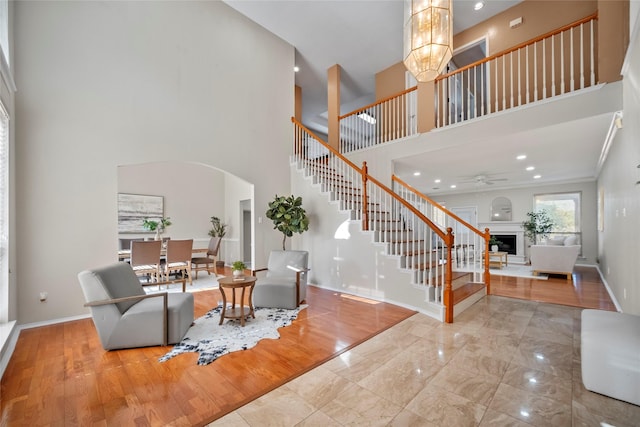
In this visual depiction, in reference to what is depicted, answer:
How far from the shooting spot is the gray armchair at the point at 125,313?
2.65 metres

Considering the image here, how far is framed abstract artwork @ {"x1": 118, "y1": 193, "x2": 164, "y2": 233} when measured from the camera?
734cm

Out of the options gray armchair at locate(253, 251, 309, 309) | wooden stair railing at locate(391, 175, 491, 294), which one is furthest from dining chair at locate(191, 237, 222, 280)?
wooden stair railing at locate(391, 175, 491, 294)

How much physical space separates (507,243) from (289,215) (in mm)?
8224

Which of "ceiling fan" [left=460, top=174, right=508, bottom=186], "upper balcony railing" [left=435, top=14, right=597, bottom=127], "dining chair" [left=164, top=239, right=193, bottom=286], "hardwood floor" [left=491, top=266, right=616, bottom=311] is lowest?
"hardwood floor" [left=491, top=266, right=616, bottom=311]

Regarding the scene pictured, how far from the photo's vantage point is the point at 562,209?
8.69 m

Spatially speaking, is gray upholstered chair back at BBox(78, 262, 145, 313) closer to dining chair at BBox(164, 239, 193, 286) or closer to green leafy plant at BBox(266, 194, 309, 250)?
dining chair at BBox(164, 239, 193, 286)

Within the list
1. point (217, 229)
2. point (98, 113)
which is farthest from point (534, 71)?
point (217, 229)

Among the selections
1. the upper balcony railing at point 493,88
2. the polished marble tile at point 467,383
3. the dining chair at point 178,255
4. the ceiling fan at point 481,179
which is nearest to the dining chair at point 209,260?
the dining chair at point 178,255

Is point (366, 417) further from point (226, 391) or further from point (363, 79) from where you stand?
point (363, 79)

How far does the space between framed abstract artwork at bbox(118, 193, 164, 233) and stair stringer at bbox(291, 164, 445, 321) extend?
4334 millimetres

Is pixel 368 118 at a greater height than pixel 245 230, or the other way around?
pixel 368 118

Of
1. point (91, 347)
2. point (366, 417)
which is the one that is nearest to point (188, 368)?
point (91, 347)

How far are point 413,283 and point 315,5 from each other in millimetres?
5521

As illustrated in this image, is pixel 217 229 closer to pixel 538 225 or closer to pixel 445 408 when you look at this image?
pixel 445 408
